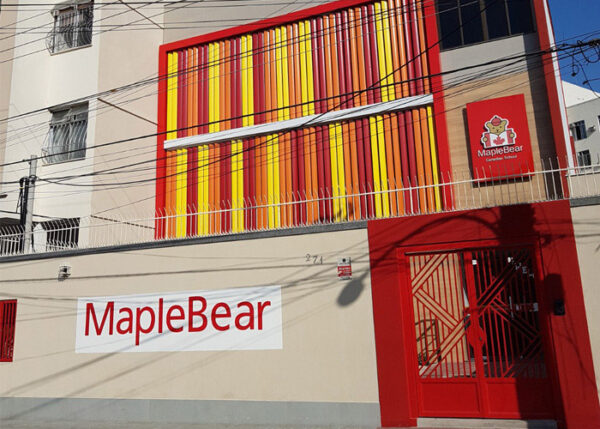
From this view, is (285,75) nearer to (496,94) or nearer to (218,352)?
(496,94)

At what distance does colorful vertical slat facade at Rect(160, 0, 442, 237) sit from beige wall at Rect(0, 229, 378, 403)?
9.41 feet

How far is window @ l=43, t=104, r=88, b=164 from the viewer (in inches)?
580

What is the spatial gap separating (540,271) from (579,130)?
28857mm

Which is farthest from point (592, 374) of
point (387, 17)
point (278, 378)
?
point (387, 17)

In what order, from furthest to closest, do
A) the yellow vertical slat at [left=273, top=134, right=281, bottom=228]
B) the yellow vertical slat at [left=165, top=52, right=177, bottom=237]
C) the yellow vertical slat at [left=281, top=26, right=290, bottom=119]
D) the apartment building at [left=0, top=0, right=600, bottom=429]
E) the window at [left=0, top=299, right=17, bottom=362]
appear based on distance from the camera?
the yellow vertical slat at [left=165, top=52, right=177, bottom=237]
the yellow vertical slat at [left=281, top=26, right=290, bottom=119]
the yellow vertical slat at [left=273, top=134, right=281, bottom=228]
the window at [left=0, top=299, right=17, bottom=362]
the apartment building at [left=0, top=0, right=600, bottom=429]

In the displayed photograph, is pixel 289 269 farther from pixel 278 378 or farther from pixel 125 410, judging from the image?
pixel 125 410

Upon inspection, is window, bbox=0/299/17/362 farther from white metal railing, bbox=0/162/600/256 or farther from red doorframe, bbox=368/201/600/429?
red doorframe, bbox=368/201/600/429

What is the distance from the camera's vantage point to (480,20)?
1288 centimetres

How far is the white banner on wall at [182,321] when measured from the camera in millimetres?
9000

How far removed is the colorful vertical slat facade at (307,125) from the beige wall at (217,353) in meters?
2.87

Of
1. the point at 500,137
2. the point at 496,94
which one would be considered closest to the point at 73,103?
the point at 496,94

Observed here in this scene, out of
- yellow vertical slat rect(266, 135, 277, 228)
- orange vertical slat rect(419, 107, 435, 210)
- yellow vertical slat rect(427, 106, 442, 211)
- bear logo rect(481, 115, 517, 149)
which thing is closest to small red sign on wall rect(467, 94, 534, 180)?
bear logo rect(481, 115, 517, 149)

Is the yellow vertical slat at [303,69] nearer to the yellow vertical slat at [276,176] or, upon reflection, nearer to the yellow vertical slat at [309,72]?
the yellow vertical slat at [309,72]

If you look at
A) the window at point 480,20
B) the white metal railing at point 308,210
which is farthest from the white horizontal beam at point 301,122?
the white metal railing at point 308,210
